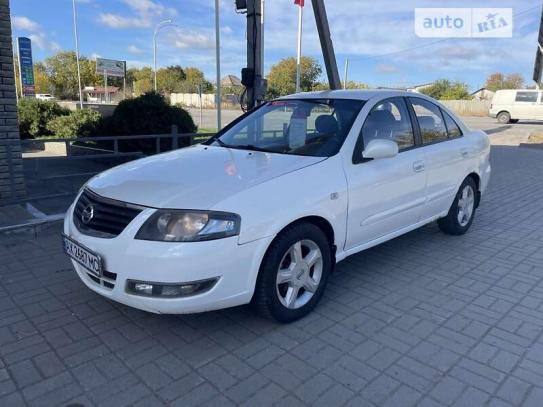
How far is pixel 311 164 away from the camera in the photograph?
3377mm

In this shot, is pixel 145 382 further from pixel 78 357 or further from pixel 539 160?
pixel 539 160

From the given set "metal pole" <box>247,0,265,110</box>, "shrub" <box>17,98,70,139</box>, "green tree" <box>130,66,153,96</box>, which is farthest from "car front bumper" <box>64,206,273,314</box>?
"green tree" <box>130,66,153,96</box>

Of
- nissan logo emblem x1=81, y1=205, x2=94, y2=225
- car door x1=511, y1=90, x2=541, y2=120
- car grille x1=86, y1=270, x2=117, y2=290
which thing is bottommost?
car grille x1=86, y1=270, x2=117, y2=290

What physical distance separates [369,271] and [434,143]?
150 centimetres

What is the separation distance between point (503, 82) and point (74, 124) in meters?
82.5

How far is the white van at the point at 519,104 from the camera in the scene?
3014cm

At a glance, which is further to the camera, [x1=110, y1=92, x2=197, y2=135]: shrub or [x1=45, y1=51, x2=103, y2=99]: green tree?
[x1=45, y1=51, x2=103, y2=99]: green tree

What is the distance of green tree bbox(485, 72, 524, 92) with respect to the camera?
72.4 meters

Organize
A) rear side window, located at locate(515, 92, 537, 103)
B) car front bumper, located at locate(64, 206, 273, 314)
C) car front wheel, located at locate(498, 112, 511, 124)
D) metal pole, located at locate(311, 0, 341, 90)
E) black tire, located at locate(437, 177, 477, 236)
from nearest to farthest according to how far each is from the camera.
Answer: car front bumper, located at locate(64, 206, 273, 314), black tire, located at locate(437, 177, 477, 236), metal pole, located at locate(311, 0, 341, 90), rear side window, located at locate(515, 92, 537, 103), car front wheel, located at locate(498, 112, 511, 124)

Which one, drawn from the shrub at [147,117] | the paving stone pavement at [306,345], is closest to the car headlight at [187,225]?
the paving stone pavement at [306,345]

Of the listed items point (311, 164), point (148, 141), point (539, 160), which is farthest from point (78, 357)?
point (539, 160)

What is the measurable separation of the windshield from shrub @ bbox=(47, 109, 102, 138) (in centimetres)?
937

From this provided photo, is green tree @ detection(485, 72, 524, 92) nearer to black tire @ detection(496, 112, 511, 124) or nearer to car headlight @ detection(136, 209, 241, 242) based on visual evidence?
black tire @ detection(496, 112, 511, 124)

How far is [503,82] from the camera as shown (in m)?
79.2
